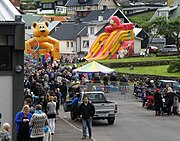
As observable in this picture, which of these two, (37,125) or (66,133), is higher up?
(37,125)

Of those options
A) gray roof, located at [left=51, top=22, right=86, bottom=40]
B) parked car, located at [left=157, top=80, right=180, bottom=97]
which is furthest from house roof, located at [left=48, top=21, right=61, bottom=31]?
parked car, located at [left=157, top=80, right=180, bottom=97]

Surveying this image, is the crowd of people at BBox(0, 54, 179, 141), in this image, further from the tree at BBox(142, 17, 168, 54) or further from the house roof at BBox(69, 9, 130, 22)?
the house roof at BBox(69, 9, 130, 22)

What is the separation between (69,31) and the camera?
96.2 meters

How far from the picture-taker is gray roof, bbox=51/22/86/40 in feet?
307

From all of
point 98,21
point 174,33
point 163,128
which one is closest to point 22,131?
point 163,128

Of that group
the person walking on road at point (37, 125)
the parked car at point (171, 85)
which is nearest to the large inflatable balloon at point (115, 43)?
the parked car at point (171, 85)

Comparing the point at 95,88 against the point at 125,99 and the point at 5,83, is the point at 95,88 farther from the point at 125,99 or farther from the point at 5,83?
the point at 5,83

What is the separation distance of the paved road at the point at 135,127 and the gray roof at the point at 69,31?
60.4 meters

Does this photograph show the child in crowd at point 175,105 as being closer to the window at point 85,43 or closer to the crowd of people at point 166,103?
the crowd of people at point 166,103

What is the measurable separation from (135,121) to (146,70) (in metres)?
28.4

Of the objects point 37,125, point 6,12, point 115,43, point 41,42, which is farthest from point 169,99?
point 115,43

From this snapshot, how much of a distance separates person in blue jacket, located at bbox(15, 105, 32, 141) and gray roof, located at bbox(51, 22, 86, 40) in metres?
75.3

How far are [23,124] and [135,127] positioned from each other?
33.0 feet

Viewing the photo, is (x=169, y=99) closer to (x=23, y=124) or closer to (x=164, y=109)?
(x=164, y=109)
